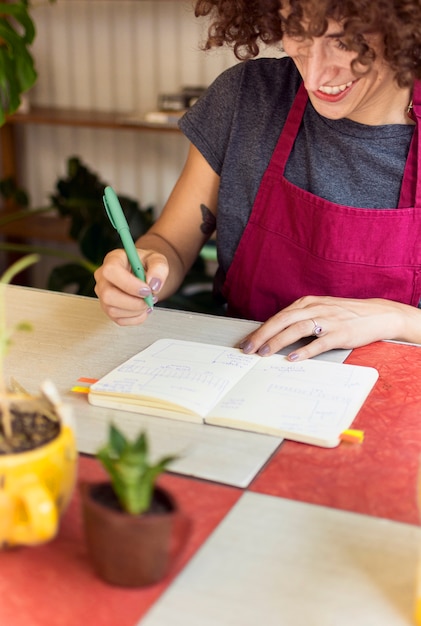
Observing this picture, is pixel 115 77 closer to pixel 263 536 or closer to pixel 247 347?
pixel 247 347

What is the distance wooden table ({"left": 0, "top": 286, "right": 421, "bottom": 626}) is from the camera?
2.25ft

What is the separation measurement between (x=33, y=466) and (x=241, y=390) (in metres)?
0.44

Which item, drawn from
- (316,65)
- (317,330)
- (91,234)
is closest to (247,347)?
(317,330)

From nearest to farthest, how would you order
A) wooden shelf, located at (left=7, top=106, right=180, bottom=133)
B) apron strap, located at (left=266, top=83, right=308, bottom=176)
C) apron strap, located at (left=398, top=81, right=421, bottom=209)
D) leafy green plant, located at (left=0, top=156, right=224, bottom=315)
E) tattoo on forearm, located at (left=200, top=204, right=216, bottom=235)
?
apron strap, located at (left=398, top=81, right=421, bottom=209), apron strap, located at (left=266, top=83, right=308, bottom=176), tattoo on forearm, located at (left=200, top=204, right=216, bottom=235), leafy green plant, located at (left=0, top=156, right=224, bottom=315), wooden shelf, located at (left=7, top=106, right=180, bottom=133)

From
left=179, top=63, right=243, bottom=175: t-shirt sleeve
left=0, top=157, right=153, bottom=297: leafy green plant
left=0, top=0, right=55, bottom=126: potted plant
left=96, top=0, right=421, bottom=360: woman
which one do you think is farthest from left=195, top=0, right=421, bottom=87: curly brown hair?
left=0, top=157, right=153, bottom=297: leafy green plant

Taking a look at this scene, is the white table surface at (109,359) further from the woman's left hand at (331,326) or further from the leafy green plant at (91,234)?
the leafy green plant at (91,234)

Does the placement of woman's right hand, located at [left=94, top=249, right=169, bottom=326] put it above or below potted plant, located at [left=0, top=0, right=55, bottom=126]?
below

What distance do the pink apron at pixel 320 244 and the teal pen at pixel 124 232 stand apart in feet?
1.13

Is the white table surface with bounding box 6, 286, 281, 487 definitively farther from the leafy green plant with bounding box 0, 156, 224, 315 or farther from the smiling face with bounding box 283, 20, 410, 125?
the leafy green plant with bounding box 0, 156, 224, 315

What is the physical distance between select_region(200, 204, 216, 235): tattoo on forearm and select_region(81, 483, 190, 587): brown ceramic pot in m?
1.06

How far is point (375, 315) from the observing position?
1307 mm

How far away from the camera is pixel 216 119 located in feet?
5.43

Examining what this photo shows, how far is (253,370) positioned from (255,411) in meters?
0.14

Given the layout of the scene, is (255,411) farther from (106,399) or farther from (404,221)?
(404,221)
